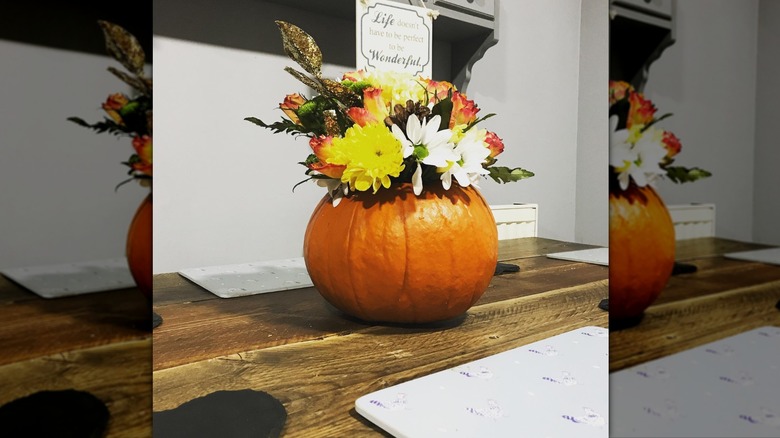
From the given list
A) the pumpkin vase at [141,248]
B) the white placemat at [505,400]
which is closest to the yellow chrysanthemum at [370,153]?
the white placemat at [505,400]

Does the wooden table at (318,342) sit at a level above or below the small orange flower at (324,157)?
below

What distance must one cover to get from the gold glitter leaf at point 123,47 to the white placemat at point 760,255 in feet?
0.65

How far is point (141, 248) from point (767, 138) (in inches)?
8.3

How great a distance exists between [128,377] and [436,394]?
334mm

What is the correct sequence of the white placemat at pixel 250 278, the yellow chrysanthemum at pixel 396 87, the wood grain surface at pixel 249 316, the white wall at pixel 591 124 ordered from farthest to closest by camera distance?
the white wall at pixel 591 124 < the white placemat at pixel 250 278 < the yellow chrysanthemum at pixel 396 87 < the wood grain surface at pixel 249 316

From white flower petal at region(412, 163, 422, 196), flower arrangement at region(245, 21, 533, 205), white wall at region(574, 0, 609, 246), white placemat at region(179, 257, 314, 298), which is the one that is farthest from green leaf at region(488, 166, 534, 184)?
white wall at region(574, 0, 609, 246)

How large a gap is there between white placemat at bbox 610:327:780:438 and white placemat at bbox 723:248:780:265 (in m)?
0.02

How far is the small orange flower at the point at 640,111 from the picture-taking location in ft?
0.52

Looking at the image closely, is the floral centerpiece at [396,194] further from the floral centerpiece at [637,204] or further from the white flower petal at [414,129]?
the floral centerpiece at [637,204]

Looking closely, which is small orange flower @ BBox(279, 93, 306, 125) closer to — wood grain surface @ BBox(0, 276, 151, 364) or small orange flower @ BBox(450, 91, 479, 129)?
small orange flower @ BBox(450, 91, 479, 129)

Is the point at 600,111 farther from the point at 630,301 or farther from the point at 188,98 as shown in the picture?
the point at 630,301

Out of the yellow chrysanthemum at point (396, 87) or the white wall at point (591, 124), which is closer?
the yellow chrysanthemum at point (396, 87)

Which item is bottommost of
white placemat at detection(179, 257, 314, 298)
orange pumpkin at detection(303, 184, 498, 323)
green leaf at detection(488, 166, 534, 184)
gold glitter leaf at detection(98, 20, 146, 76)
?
white placemat at detection(179, 257, 314, 298)

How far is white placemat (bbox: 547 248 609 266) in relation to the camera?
4.06ft
